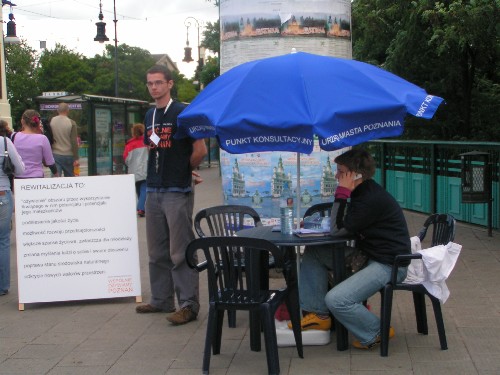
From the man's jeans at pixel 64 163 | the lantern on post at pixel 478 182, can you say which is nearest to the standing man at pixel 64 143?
the man's jeans at pixel 64 163

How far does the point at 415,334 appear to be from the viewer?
6.41 m

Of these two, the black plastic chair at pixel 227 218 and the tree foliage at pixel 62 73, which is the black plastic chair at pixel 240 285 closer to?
the black plastic chair at pixel 227 218

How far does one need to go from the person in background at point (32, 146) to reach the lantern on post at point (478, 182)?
18.0 feet

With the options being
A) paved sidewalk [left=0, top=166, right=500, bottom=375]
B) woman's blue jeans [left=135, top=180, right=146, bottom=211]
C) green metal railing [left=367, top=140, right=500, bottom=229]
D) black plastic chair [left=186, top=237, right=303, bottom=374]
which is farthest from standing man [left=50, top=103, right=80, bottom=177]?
black plastic chair [left=186, top=237, right=303, bottom=374]

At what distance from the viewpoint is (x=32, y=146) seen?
10.5 meters

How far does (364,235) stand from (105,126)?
13973mm

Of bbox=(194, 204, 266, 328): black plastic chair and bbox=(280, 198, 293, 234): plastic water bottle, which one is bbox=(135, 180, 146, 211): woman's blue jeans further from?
bbox=(280, 198, 293, 234): plastic water bottle

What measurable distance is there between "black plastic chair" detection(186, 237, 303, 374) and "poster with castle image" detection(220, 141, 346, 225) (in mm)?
2741

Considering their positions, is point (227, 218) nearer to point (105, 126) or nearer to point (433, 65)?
point (433, 65)

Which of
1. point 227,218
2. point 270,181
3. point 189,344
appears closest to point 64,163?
point 270,181

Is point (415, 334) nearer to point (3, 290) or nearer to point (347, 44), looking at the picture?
point (347, 44)

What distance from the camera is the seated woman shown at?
5.74m

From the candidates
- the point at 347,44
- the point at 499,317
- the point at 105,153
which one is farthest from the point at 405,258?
the point at 105,153

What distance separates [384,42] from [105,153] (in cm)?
673
